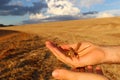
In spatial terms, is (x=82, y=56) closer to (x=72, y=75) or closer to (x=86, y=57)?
(x=86, y=57)

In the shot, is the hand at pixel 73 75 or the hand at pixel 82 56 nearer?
the hand at pixel 73 75

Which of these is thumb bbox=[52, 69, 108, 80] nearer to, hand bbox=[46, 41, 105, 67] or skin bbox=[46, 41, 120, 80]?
skin bbox=[46, 41, 120, 80]

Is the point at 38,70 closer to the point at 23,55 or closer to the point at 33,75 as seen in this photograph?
the point at 33,75

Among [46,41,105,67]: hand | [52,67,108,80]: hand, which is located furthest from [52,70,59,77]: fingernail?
[46,41,105,67]: hand

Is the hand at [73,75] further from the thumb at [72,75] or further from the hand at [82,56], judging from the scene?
the hand at [82,56]

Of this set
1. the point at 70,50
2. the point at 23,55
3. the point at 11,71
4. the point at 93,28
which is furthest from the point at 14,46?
the point at 93,28

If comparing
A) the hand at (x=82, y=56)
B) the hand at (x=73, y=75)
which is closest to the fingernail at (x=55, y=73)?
the hand at (x=73, y=75)

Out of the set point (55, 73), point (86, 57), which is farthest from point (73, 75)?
point (86, 57)
